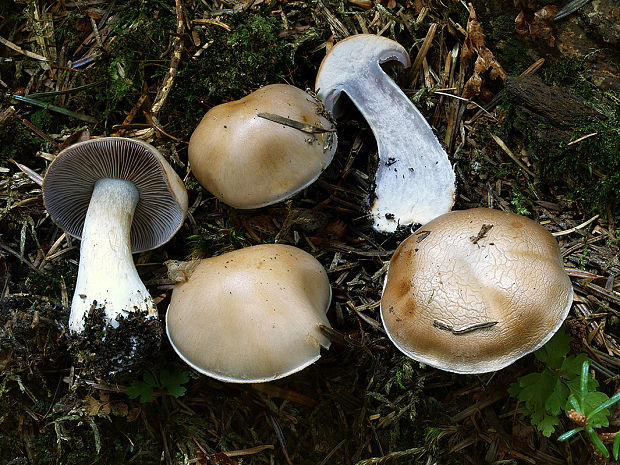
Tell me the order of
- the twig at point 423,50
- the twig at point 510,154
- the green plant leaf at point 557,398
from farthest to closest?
the twig at point 423,50 < the twig at point 510,154 < the green plant leaf at point 557,398

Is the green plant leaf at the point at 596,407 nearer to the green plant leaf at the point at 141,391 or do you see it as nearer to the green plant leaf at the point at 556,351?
the green plant leaf at the point at 556,351

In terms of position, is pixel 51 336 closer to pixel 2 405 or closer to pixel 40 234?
pixel 2 405

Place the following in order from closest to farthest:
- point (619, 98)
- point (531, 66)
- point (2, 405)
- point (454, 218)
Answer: point (454, 218)
point (2, 405)
point (619, 98)
point (531, 66)

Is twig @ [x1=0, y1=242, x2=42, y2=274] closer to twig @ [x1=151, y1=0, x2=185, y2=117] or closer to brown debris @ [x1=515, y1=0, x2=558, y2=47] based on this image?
twig @ [x1=151, y1=0, x2=185, y2=117]

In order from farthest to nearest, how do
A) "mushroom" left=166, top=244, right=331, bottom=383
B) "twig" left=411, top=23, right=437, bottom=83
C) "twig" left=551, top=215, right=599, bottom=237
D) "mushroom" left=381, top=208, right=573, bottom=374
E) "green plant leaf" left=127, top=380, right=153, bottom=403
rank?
"twig" left=411, top=23, right=437, bottom=83 → "twig" left=551, top=215, right=599, bottom=237 → "green plant leaf" left=127, top=380, right=153, bottom=403 → "mushroom" left=166, top=244, right=331, bottom=383 → "mushroom" left=381, top=208, right=573, bottom=374

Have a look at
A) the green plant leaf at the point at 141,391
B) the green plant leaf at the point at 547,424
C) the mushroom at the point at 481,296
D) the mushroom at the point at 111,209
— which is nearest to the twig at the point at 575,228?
the mushroom at the point at 481,296

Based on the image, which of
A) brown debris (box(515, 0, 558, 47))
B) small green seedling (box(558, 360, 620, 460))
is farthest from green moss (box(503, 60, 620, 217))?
small green seedling (box(558, 360, 620, 460))

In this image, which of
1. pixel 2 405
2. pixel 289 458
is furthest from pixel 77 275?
pixel 289 458
